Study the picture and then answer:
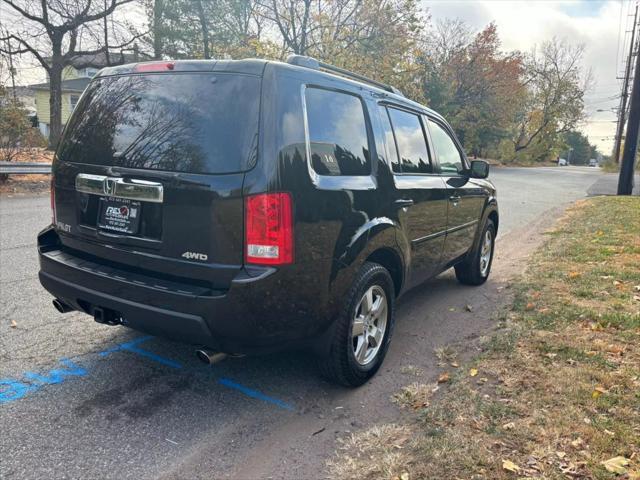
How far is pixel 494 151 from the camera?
181 feet

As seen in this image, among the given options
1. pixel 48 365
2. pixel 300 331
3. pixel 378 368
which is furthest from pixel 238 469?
pixel 48 365

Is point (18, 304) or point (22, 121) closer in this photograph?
point (18, 304)

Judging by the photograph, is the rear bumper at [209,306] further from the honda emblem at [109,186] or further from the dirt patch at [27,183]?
the dirt patch at [27,183]

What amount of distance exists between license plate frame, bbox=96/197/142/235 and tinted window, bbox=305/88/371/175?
41.8 inches

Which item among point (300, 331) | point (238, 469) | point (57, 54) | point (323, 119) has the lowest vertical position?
point (238, 469)

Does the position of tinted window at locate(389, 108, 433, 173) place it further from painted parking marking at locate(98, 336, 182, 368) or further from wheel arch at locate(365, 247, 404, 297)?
painted parking marking at locate(98, 336, 182, 368)

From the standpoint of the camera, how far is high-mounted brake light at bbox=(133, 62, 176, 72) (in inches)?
114

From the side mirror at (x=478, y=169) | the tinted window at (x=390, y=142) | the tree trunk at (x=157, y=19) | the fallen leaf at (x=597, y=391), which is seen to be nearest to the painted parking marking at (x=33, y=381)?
the tinted window at (x=390, y=142)

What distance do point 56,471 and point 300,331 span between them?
1387mm

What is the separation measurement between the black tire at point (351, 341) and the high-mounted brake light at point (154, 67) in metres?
1.72

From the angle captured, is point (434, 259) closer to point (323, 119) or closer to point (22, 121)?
point (323, 119)

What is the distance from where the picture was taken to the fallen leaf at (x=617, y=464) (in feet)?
7.73

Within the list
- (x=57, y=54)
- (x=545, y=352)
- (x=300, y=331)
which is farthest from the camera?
(x=57, y=54)

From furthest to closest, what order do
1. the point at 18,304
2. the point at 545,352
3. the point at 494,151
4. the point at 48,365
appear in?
the point at 494,151 → the point at 18,304 → the point at 545,352 → the point at 48,365
